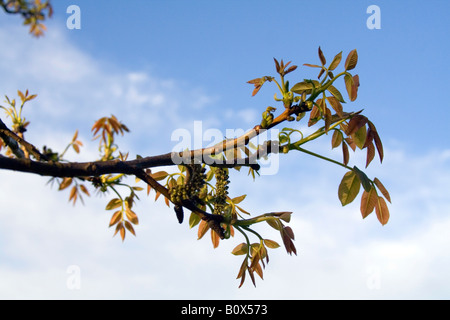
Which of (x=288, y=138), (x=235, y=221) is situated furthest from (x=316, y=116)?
(x=235, y=221)

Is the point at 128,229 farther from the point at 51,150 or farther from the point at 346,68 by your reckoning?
the point at 346,68

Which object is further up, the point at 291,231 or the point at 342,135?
the point at 342,135

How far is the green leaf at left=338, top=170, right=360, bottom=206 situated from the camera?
142 centimetres

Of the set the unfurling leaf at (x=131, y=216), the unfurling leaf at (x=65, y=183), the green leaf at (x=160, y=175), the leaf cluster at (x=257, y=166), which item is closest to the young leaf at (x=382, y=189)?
the leaf cluster at (x=257, y=166)

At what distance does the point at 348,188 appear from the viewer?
4.67ft

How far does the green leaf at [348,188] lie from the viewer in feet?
4.65

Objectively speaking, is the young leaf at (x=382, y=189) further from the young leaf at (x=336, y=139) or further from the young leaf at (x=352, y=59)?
the young leaf at (x=352, y=59)

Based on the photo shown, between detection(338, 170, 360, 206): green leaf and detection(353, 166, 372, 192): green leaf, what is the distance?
0.8 inches

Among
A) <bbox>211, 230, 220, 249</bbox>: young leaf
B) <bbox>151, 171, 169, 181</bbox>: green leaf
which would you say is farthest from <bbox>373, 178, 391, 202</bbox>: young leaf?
<bbox>151, 171, 169, 181</bbox>: green leaf

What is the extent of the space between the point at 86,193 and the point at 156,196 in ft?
2.97

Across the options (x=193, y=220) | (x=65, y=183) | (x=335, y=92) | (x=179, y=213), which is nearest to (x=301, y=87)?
(x=335, y=92)

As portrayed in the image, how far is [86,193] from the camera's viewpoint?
8.58 ft

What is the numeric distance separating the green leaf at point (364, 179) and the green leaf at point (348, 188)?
0.02m

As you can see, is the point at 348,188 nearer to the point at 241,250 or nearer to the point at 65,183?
the point at 241,250
